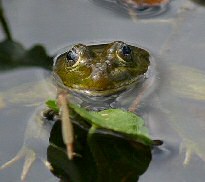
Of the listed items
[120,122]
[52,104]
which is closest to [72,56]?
[52,104]

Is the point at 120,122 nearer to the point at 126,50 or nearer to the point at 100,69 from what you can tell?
the point at 100,69

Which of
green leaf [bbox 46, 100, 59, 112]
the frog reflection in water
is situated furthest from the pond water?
green leaf [bbox 46, 100, 59, 112]


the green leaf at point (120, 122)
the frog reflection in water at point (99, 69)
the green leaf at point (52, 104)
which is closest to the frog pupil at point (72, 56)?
the frog reflection in water at point (99, 69)

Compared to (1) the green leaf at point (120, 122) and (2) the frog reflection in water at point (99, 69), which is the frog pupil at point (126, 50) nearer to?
(2) the frog reflection in water at point (99, 69)

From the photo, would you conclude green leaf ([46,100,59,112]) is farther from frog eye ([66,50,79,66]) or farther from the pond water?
frog eye ([66,50,79,66])

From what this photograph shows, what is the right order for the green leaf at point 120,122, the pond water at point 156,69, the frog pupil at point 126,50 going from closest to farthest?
1. the green leaf at point 120,122
2. the pond water at point 156,69
3. the frog pupil at point 126,50

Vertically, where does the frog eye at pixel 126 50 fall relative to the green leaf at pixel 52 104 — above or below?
below
